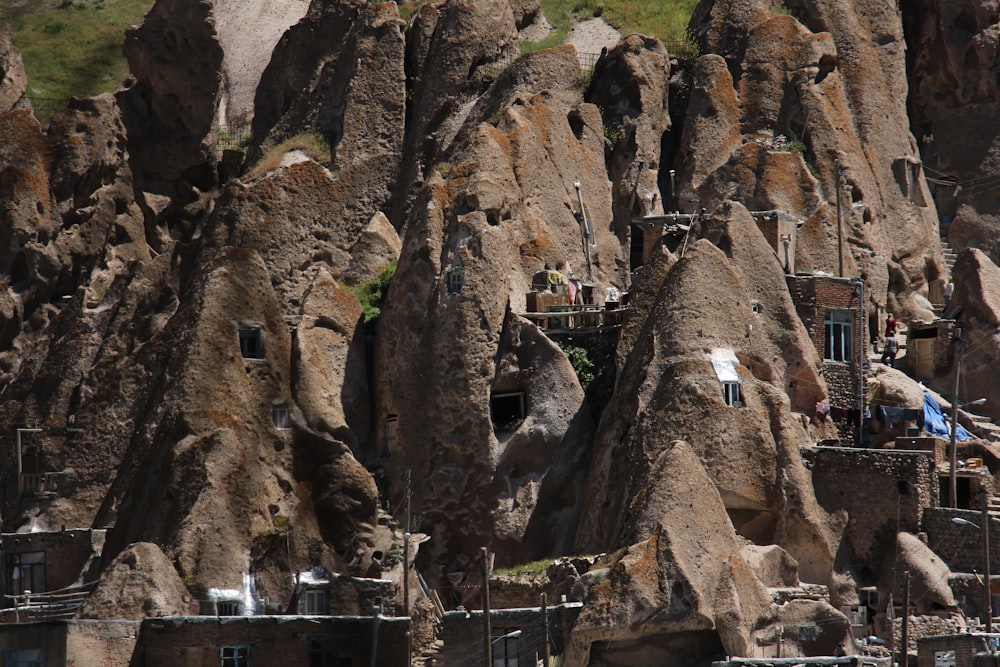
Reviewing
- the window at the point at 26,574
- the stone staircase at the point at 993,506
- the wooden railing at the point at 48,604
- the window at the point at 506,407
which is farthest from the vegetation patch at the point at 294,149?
the stone staircase at the point at 993,506

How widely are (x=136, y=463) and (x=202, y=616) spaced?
1239 cm

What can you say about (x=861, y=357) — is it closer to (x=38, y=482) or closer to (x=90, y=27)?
(x=38, y=482)

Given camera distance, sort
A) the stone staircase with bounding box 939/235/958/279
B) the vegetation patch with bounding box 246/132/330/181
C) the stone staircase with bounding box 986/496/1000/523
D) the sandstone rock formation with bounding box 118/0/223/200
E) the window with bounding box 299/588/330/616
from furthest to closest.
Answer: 1. the sandstone rock formation with bounding box 118/0/223/200
2. the stone staircase with bounding box 939/235/958/279
3. the vegetation patch with bounding box 246/132/330/181
4. the stone staircase with bounding box 986/496/1000/523
5. the window with bounding box 299/588/330/616

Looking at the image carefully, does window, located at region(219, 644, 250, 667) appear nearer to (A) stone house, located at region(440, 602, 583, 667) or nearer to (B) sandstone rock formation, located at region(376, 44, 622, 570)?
(A) stone house, located at region(440, 602, 583, 667)

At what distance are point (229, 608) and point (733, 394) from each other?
15035 millimetres

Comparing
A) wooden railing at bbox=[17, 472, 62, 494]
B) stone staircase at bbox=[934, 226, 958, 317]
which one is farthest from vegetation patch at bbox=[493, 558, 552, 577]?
stone staircase at bbox=[934, 226, 958, 317]

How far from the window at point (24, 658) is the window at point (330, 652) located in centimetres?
681

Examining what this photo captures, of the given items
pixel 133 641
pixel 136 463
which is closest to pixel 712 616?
pixel 133 641

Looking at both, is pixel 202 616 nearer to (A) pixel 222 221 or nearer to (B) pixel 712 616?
(B) pixel 712 616

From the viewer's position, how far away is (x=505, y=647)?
202 ft

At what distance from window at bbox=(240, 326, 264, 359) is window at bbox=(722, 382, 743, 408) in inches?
562

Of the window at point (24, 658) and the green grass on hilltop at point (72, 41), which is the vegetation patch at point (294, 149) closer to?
the green grass on hilltop at point (72, 41)

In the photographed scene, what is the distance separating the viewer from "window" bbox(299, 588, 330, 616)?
66938 mm

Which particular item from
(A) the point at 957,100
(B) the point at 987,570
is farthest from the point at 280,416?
(A) the point at 957,100
